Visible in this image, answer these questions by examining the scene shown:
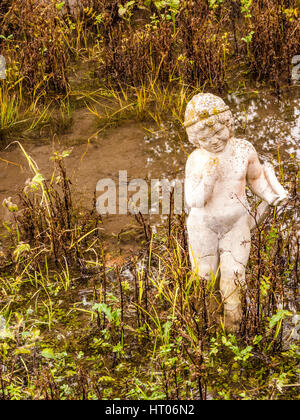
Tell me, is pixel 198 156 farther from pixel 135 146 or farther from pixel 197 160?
pixel 135 146

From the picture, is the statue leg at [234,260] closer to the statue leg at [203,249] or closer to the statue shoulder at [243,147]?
the statue leg at [203,249]

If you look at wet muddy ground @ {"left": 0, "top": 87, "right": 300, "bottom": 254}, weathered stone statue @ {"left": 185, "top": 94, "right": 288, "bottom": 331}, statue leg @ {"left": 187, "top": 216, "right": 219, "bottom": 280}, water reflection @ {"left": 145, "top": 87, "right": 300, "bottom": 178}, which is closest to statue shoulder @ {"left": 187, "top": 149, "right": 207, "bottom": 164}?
weathered stone statue @ {"left": 185, "top": 94, "right": 288, "bottom": 331}

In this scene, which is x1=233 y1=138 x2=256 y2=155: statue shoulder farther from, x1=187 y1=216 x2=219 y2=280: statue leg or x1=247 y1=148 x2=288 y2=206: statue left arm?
x1=187 y1=216 x2=219 y2=280: statue leg

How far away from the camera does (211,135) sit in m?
3.02

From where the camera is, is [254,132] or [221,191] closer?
[221,191]

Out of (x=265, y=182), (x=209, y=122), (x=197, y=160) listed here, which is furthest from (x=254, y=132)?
(x=209, y=122)

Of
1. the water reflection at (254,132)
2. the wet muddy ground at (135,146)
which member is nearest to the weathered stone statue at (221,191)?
the wet muddy ground at (135,146)

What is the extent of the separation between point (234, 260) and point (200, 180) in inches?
17.9

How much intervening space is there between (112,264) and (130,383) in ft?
3.28

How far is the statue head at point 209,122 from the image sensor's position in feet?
9.77

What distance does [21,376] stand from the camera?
3.37 meters

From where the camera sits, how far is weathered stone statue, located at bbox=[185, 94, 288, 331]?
9.91ft
